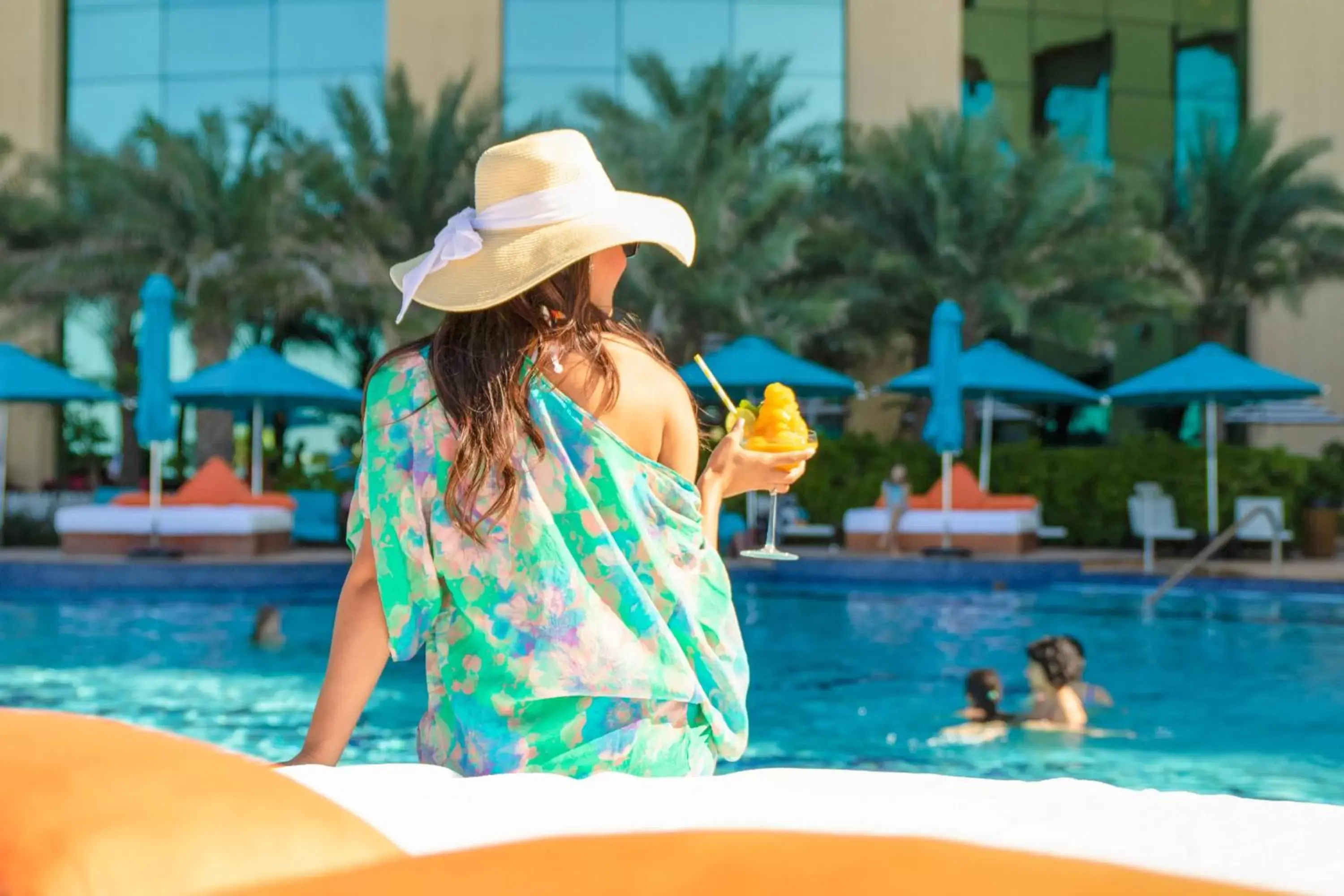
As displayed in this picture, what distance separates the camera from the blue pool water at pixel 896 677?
22.9 feet

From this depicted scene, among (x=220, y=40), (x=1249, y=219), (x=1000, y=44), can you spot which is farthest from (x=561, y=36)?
(x=1249, y=219)

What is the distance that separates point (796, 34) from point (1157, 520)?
11906 millimetres

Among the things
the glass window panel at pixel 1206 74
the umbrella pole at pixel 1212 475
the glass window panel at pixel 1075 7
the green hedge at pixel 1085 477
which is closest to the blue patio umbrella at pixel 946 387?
the green hedge at pixel 1085 477

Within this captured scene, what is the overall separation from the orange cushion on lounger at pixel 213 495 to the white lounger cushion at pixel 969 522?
7182 mm

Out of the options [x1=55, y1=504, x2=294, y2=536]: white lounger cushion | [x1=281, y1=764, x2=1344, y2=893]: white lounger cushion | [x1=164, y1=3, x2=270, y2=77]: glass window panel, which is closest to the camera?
[x1=281, y1=764, x2=1344, y2=893]: white lounger cushion

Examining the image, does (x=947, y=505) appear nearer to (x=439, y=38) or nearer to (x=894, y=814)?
(x=439, y=38)

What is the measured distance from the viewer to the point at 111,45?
80.4 ft

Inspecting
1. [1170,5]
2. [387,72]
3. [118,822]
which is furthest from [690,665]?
[1170,5]

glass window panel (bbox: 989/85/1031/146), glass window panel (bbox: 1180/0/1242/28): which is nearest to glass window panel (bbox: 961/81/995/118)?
glass window panel (bbox: 989/85/1031/146)

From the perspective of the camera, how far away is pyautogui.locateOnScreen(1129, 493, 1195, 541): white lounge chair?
15.8 metres

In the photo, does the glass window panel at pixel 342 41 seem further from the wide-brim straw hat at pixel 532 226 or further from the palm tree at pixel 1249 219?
the wide-brim straw hat at pixel 532 226

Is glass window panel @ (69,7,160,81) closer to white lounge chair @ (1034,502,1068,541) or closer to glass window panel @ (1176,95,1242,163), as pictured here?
white lounge chair @ (1034,502,1068,541)

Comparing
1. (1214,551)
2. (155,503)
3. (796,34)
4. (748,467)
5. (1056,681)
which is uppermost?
(796,34)

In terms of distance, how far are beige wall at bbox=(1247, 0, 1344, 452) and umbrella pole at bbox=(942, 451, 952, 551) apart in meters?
10.3
